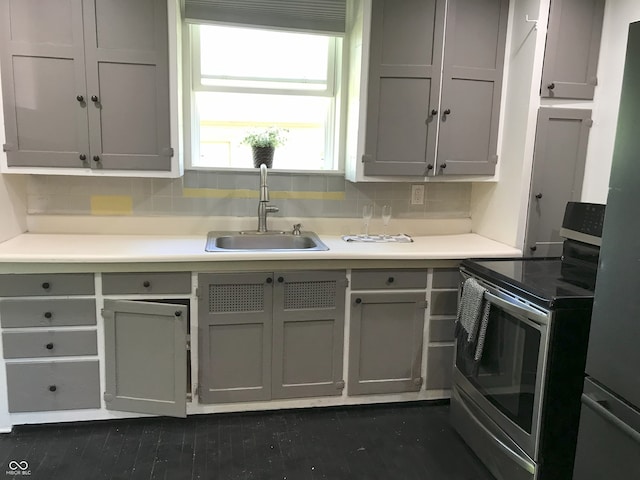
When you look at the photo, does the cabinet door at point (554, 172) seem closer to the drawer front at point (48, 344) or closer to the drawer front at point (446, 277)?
the drawer front at point (446, 277)

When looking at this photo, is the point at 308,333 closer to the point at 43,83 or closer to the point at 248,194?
the point at 248,194

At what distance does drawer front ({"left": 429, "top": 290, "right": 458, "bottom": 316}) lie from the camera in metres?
2.70

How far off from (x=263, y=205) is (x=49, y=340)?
4.30ft

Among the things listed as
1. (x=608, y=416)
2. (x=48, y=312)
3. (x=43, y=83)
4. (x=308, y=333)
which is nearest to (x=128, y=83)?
(x=43, y=83)

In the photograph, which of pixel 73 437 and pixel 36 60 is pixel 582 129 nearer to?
pixel 36 60

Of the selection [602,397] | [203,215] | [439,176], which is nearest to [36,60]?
[203,215]

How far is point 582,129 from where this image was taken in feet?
8.69

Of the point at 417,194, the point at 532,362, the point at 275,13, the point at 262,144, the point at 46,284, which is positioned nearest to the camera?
the point at 532,362

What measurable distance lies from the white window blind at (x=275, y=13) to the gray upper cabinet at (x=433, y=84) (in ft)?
1.23

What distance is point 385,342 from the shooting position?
2691 millimetres

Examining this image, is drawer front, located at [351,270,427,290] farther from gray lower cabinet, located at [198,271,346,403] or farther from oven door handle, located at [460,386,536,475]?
oven door handle, located at [460,386,536,475]

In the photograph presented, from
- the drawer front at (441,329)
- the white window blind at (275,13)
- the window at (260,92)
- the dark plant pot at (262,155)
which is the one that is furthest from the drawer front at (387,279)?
the white window blind at (275,13)

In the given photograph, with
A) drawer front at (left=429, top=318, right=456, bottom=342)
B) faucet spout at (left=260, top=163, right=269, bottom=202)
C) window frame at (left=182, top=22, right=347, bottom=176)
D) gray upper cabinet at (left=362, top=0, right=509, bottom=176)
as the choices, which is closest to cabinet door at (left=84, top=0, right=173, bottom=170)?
window frame at (left=182, top=22, right=347, bottom=176)

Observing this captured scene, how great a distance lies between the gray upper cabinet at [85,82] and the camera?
2.38 meters
